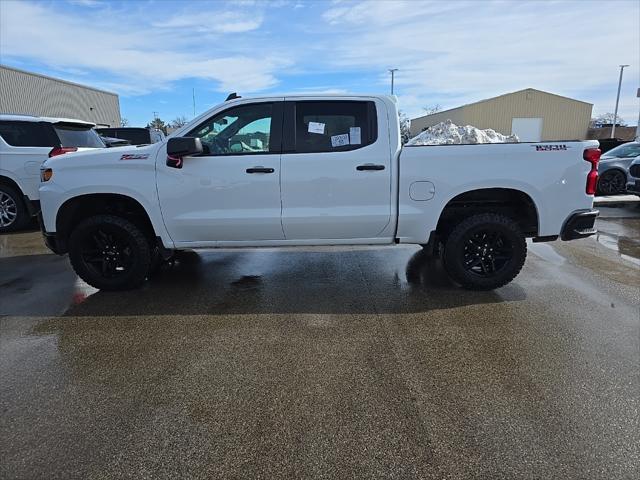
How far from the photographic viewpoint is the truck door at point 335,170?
14.6 ft

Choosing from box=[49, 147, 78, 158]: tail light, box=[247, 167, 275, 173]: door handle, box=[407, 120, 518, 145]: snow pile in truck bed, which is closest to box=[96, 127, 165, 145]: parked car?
box=[49, 147, 78, 158]: tail light

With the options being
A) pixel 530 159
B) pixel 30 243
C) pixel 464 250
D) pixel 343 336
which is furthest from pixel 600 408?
pixel 30 243

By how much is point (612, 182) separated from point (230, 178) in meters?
11.6

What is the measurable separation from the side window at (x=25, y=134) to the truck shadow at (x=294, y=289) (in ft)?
12.6

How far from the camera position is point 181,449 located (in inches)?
94.5

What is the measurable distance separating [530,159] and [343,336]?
2544mm

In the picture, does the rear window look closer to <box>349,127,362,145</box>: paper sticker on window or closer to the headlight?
the headlight

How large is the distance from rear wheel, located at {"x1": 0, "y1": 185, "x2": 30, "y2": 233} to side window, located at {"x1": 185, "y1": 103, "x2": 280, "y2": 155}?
516cm

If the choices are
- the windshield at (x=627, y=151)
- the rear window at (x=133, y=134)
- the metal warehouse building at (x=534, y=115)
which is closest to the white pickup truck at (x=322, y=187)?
the windshield at (x=627, y=151)

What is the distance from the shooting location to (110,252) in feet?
15.8

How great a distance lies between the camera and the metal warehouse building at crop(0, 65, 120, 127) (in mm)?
25625

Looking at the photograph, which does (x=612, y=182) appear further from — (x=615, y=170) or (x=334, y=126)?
(x=334, y=126)

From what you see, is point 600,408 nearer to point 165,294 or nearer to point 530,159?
point 530,159

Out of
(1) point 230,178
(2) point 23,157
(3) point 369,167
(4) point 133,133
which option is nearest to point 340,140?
(3) point 369,167
